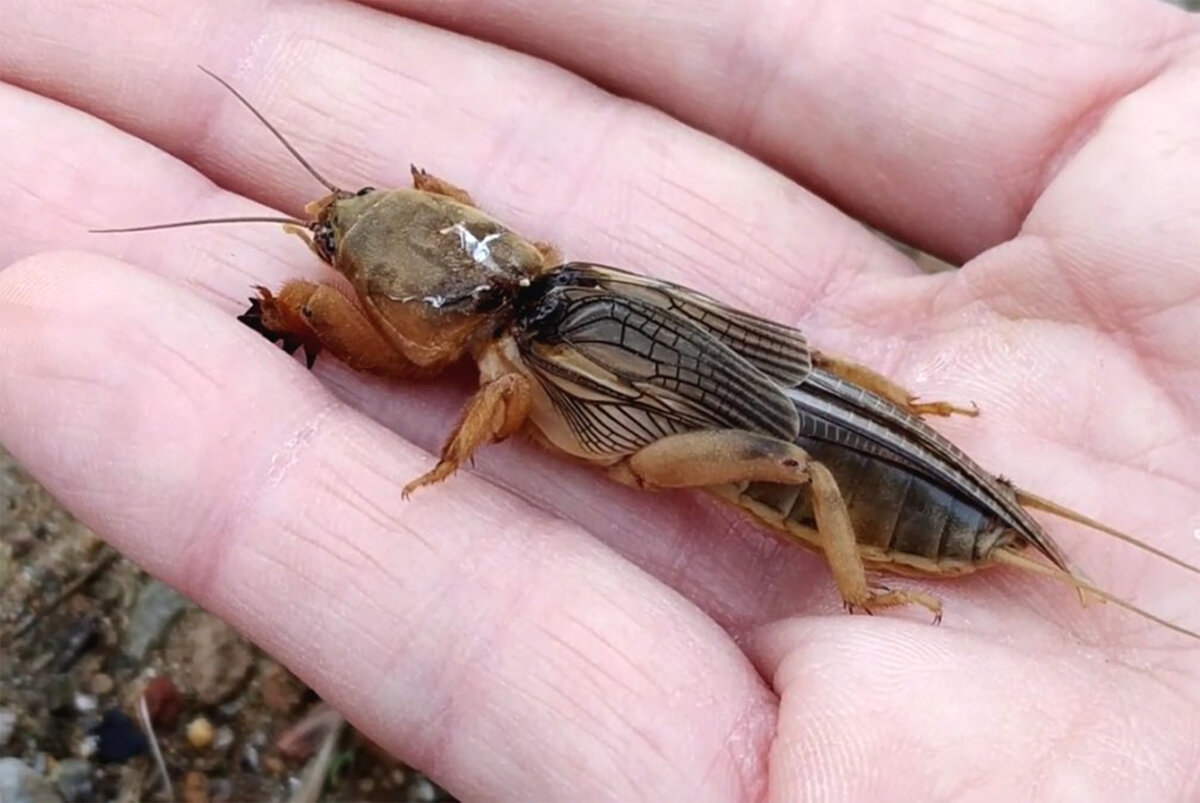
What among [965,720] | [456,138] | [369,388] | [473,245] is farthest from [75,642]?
[965,720]

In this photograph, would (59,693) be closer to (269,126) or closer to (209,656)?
(209,656)

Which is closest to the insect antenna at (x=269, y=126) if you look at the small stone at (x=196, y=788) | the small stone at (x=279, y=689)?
the small stone at (x=279, y=689)

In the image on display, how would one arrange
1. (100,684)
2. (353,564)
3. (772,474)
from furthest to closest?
1. (100,684)
2. (772,474)
3. (353,564)

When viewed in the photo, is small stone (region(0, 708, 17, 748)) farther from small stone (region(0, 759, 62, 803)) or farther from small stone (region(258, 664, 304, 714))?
small stone (region(258, 664, 304, 714))

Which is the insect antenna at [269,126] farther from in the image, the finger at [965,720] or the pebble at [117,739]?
the finger at [965,720]

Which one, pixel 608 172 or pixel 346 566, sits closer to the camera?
pixel 346 566

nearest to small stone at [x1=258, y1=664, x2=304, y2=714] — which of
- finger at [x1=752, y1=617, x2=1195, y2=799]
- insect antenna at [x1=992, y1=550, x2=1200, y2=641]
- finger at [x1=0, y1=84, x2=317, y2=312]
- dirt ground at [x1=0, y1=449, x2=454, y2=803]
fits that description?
dirt ground at [x1=0, y1=449, x2=454, y2=803]

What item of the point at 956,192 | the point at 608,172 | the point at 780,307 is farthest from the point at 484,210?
the point at 956,192

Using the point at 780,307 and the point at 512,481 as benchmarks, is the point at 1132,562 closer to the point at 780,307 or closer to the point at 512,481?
the point at 780,307
